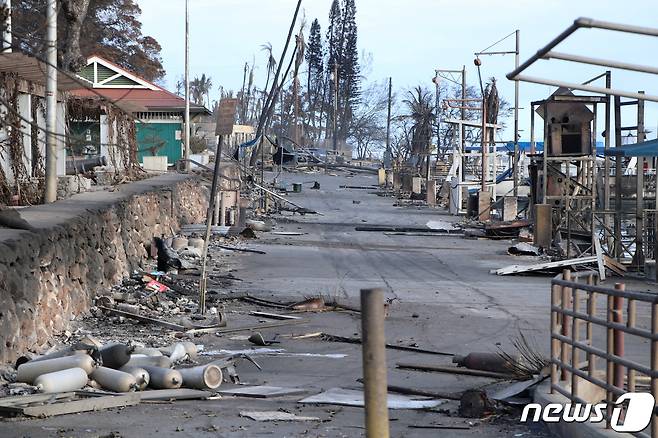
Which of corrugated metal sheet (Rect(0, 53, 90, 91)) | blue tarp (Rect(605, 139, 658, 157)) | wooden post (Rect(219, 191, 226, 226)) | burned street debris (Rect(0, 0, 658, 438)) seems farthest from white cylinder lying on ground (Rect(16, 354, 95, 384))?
wooden post (Rect(219, 191, 226, 226))

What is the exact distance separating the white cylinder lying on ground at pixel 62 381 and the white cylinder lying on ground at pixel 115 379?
0.22 meters

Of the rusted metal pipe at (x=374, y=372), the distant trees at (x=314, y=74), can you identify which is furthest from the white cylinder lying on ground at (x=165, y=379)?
the distant trees at (x=314, y=74)

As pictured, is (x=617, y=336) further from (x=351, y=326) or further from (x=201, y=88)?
(x=201, y=88)

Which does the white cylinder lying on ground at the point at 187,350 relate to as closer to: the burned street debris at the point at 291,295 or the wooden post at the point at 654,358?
the burned street debris at the point at 291,295

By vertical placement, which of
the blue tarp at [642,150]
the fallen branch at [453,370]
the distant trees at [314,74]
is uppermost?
the distant trees at [314,74]

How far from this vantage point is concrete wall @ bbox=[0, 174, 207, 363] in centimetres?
1216

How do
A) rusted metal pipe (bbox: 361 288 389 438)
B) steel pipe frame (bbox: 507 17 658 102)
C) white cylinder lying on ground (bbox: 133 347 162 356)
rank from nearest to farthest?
rusted metal pipe (bbox: 361 288 389 438)
steel pipe frame (bbox: 507 17 658 102)
white cylinder lying on ground (bbox: 133 347 162 356)

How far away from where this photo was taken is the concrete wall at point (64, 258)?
39.9 ft

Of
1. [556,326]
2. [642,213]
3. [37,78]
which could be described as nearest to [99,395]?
[556,326]

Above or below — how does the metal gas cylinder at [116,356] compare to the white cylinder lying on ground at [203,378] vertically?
above

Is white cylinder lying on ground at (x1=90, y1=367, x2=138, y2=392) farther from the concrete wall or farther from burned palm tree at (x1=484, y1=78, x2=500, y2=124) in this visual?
burned palm tree at (x1=484, y1=78, x2=500, y2=124)

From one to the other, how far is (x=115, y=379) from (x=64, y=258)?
5.23 metres

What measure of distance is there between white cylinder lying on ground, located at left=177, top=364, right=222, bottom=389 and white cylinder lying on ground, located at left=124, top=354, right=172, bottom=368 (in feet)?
2.07

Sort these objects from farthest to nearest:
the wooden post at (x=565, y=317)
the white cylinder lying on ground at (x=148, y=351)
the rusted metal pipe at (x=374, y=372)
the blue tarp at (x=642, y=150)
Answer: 1. the blue tarp at (x=642, y=150)
2. the white cylinder lying on ground at (x=148, y=351)
3. the wooden post at (x=565, y=317)
4. the rusted metal pipe at (x=374, y=372)
